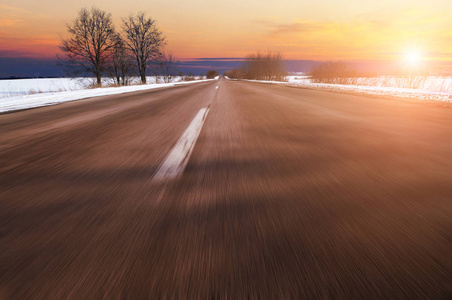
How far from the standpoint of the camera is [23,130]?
16.9 ft

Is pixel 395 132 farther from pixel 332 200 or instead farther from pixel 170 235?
pixel 170 235

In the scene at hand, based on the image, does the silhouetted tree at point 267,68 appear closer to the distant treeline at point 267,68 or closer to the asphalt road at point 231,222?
the distant treeline at point 267,68

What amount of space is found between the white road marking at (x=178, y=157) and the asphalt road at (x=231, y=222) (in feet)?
0.28

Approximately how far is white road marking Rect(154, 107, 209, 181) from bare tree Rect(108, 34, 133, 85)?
45.4 meters

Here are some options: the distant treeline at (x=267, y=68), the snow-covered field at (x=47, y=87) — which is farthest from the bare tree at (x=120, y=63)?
the distant treeline at (x=267, y=68)

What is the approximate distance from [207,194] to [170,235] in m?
0.62

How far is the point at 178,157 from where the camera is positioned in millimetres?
3168

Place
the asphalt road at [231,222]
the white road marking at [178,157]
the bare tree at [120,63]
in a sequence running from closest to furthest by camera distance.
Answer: the asphalt road at [231,222]
the white road marking at [178,157]
the bare tree at [120,63]

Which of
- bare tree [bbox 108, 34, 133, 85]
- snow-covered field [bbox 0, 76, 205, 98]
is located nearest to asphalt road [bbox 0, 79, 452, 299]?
snow-covered field [bbox 0, 76, 205, 98]

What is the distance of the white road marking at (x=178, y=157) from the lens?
2.57 metres

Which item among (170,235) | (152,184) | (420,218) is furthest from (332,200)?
(152,184)

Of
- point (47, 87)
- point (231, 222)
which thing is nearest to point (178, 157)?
point (231, 222)

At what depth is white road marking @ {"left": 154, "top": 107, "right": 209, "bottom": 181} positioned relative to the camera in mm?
2570

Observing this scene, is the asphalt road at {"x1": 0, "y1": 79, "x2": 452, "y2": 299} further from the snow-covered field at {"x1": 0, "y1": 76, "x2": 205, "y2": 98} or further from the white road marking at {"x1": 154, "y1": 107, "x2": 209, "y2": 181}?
the snow-covered field at {"x1": 0, "y1": 76, "x2": 205, "y2": 98}
